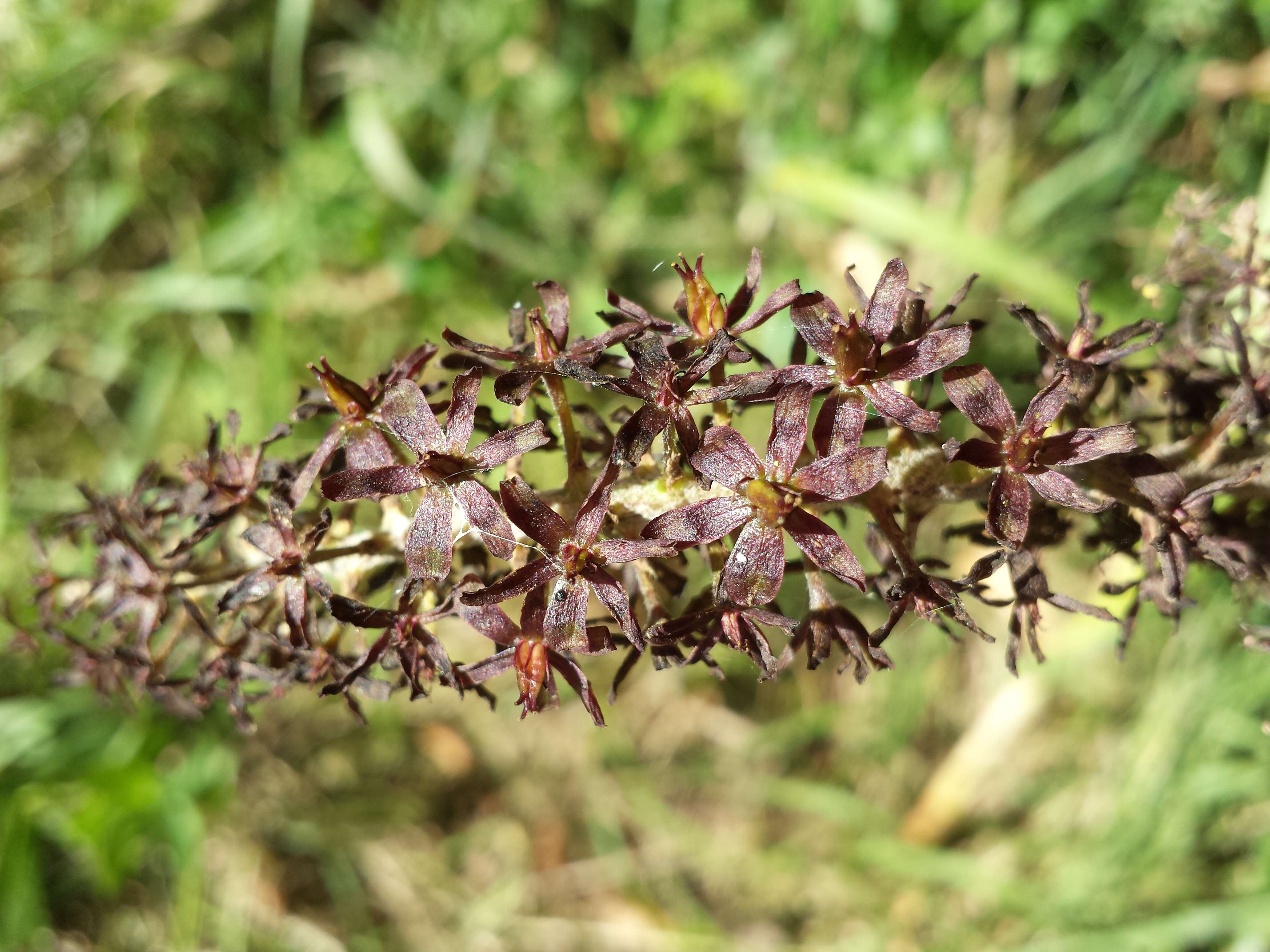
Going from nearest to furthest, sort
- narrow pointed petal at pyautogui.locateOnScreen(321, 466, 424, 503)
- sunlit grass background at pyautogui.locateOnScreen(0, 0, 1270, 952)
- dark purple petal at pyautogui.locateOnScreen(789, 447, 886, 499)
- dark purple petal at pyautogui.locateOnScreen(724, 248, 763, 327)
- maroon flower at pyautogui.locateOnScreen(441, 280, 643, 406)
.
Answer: dark purple petal at pyautogui.locateOnScreen(789, 447, 886, 499) < narrow pointed petal at pyautogui.locateOnScreen(321, 466, 424, 503) < maroon flower at pyautogui.locateOnScreen(441, 280, 643, 406) < dark purple petal at pyautogui.locateOnScreen(724, 248, 763, 327) < sunlit grass background at pyautogui.locateOnScreen(0, 0, 1270, 952)

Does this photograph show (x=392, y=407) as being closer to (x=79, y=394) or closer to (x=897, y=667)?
(x=897, y=667)

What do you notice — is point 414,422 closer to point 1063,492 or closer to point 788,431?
point 788,431

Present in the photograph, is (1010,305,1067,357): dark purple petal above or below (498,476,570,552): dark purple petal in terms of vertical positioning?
above

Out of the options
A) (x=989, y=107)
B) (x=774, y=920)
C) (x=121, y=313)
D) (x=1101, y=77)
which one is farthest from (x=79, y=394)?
(x=1101, y=77)

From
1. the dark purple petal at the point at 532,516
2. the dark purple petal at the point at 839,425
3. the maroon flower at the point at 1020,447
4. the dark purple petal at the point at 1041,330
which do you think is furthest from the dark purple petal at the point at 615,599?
the dark purple petal at the point at 1041,330

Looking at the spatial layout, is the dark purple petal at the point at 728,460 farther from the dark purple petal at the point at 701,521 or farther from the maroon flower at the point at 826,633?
the maroon flower at the point at 826,633

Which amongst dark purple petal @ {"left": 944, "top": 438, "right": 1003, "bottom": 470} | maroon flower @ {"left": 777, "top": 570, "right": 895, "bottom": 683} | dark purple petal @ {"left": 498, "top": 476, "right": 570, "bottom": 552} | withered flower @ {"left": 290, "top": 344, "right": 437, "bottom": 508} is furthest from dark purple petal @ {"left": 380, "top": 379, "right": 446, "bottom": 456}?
dark purple petal @ {"left": 944, "top": 438, "right": 1003, "bottom": 470}

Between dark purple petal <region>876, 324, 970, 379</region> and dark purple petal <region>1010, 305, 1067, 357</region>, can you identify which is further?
dark purple petal <region>1010, 305, 1067, 357</region>

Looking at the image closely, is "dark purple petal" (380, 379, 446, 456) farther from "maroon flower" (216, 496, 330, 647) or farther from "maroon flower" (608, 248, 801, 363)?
"maroon flower" (608, 248, 801, 363)

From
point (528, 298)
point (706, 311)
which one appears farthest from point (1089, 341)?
point (528, 298)
